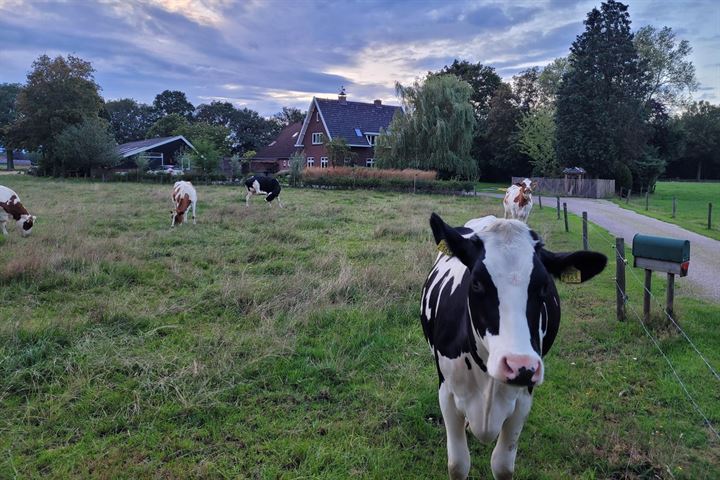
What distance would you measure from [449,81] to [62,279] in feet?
112

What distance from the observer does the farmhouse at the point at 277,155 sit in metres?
49.7

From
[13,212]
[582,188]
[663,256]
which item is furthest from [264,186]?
[582,188]

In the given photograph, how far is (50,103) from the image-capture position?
138ft

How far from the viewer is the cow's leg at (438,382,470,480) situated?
2902mm

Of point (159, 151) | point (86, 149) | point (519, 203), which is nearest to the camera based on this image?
point (519, 203)

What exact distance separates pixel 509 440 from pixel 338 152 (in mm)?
38651

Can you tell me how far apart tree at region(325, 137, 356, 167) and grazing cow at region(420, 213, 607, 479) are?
37774 mm

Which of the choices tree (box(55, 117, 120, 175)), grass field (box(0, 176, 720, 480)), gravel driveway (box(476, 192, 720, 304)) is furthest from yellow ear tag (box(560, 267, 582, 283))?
tree (box(55, 117, 120, 175))

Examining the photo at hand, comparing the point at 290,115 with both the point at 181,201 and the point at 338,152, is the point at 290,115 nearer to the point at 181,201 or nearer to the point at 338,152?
the point at 338,152

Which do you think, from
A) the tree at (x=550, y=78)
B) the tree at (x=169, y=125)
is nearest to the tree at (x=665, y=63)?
the tree at (x=550, y=78)

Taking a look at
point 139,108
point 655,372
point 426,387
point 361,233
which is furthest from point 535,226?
point 139,108

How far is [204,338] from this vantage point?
5188 mm

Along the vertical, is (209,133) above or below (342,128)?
above

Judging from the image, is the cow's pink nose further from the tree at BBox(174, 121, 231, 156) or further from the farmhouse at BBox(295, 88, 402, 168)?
the tree at BBox(174, 121, 231, 156)
